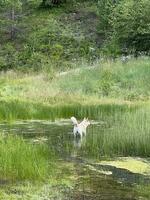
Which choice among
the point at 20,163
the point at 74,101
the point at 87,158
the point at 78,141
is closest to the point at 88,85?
the point at 74,101

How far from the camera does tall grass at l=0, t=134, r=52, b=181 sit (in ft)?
32.3

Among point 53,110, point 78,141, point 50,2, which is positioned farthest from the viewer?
point 50,2

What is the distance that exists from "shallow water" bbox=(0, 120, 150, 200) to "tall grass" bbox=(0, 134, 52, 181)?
687 mm

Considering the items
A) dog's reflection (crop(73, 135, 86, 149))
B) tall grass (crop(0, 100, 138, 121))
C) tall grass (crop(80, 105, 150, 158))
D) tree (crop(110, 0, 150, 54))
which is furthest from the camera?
tree (crop(110, 0, 150, 54))

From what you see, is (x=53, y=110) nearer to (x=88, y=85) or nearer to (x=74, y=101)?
(x=74, y=101)

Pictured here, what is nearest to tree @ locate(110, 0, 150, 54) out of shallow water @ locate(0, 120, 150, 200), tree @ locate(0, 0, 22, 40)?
tree @ locate(0, 0, 22, 40)

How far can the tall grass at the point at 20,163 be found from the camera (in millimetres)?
9844

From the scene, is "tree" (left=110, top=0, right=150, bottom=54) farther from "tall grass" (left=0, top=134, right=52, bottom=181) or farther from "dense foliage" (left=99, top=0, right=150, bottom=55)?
"tall grass" (left=0, top=134, right=52, bottom=181)

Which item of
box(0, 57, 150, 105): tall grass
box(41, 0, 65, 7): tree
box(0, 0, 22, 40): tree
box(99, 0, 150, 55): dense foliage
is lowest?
box(0, 57, 150, 105): tall grass

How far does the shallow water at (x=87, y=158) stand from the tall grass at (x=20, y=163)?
27.1 inches

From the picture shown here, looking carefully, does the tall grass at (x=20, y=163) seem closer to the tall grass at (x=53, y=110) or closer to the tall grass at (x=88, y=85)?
the tall grass at (x=53, y=110)

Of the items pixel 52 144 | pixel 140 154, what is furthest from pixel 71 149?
pixel 140 154

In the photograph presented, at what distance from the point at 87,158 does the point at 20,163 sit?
256 centimetres

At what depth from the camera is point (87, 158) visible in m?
12.3
